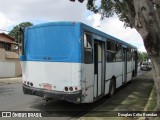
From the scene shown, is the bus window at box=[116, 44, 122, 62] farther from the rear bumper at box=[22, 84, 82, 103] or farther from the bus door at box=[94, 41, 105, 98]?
the rear bumper at box=[22, 84, 82, 103]

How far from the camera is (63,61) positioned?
33.5ft

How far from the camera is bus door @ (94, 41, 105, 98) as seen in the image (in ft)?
38.2

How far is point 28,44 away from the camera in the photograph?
1144 centimetres

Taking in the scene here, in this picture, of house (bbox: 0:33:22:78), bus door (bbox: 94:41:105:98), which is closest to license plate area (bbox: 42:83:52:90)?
bus door (bbox: 94:41:105:98)

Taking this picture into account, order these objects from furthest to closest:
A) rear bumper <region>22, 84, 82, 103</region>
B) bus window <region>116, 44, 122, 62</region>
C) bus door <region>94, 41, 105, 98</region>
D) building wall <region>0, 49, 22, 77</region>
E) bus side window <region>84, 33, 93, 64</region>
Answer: building wall <region>0, 49, 22, 77</region>
bus window <region>116, 44, 122, 62</region>
bus door <region>94, 41, 105, 98</region>
bus side window <region>84, 33, 93, 64</region>
rear bumper <region>22, 84, 82, 103</region>

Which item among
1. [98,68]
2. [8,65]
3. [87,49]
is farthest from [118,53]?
[8,65]

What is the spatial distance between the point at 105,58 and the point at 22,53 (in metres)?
3.69

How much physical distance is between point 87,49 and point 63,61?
1.00 metres

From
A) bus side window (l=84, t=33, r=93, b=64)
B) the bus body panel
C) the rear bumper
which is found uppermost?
bus side window (l=84, t=33, r=93, b=64)

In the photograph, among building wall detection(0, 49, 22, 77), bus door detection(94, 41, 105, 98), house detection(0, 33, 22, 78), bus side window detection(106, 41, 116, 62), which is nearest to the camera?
bus door detection(94, 41, 105, 98)

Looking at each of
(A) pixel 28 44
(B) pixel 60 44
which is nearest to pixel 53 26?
(B) pixel 60 44

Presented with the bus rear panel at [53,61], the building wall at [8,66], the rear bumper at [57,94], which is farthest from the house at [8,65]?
the rear bumper at [57,94]

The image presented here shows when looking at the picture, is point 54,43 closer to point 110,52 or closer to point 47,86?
point 47,86

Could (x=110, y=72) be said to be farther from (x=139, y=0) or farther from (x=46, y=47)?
(x=139, y=0)
